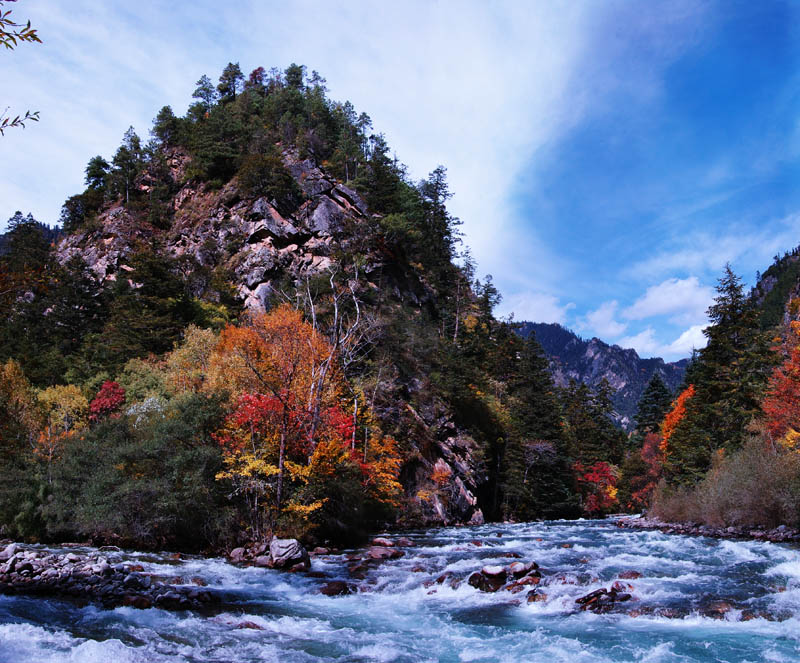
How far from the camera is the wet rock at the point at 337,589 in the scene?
1355 centimetres

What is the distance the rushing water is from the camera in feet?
29.0

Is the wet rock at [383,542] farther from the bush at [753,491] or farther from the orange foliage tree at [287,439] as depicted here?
the bush at [753,491]

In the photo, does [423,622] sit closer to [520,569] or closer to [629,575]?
[520,569]

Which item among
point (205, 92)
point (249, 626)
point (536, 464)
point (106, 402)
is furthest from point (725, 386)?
point (205, 92)

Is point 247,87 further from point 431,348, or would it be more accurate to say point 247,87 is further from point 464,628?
point 464,628

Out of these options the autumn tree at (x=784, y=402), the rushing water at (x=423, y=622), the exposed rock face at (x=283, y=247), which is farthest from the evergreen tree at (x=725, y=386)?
the rushing water at (x=423, y=622)

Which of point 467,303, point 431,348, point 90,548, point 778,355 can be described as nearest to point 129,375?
point 90,548

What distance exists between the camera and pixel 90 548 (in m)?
17.7

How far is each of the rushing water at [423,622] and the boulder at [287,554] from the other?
0.67 meters

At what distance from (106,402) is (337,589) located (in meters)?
27.2

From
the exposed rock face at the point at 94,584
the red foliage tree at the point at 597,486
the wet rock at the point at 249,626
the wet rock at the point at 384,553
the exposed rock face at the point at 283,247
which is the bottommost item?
the red foliage tree at the point at 597,486

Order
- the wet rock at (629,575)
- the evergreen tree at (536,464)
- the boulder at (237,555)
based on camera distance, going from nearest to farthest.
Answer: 1. the wet rock at (629,575)
2. the boulder at (237,555)
3. the evergreen tree at (536,464)

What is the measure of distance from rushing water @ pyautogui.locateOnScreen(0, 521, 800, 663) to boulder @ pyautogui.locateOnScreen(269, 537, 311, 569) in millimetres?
670

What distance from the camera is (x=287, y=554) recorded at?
643 inches
